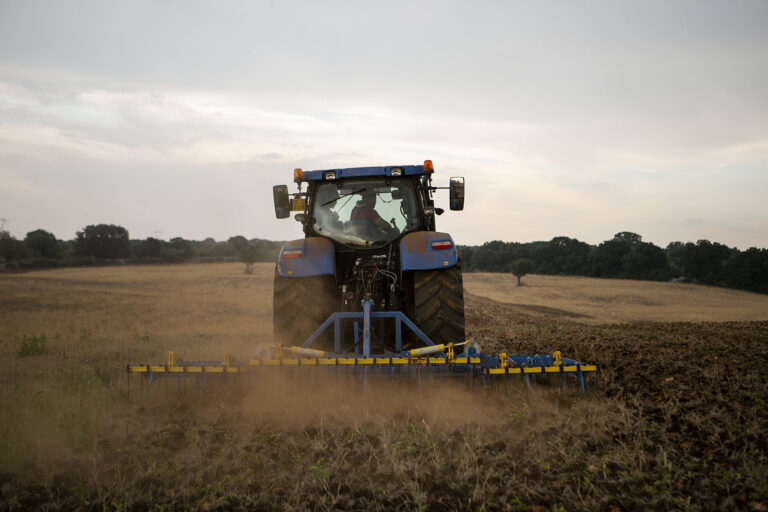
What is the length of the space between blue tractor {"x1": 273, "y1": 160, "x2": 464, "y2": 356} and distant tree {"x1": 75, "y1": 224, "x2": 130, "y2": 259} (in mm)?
52788

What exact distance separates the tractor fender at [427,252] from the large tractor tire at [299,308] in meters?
0.87

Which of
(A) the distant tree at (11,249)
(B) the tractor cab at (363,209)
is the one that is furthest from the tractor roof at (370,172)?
(A) the distant tree at (11,249)

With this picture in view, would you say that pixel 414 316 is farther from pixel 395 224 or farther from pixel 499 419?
pixel 499 419

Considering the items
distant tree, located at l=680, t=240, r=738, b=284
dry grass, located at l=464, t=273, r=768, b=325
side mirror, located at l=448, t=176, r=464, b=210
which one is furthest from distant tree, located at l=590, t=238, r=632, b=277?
side mirror, located at l=448, t=176, r=464, b=210

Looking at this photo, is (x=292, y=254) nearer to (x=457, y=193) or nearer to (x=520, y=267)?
(x=457, y=193)

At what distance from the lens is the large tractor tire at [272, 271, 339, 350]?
→ 571cm

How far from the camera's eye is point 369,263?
584 cm

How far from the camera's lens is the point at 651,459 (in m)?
3.43

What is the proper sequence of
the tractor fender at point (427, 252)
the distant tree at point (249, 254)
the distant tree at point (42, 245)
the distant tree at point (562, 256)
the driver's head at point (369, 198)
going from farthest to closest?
the distant tree at point (562, 256) → the distant tree at point (42, 245) → the distant tree at point (249, 254) → the driver's head at point (369, 198) → the tractor fender at point (427, 252)

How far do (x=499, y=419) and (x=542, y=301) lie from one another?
29417 mm

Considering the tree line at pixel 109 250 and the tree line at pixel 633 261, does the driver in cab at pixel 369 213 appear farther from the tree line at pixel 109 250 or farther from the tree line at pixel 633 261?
the tree line at pixel 633 261

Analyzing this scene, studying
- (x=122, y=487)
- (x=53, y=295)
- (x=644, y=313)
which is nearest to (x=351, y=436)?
(x=122, y=487)

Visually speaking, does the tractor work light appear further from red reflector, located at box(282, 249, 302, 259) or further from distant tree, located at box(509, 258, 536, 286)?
distant tree, located at box(509, 258, 536, 286)

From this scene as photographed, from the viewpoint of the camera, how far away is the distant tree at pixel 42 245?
49.7 metres
